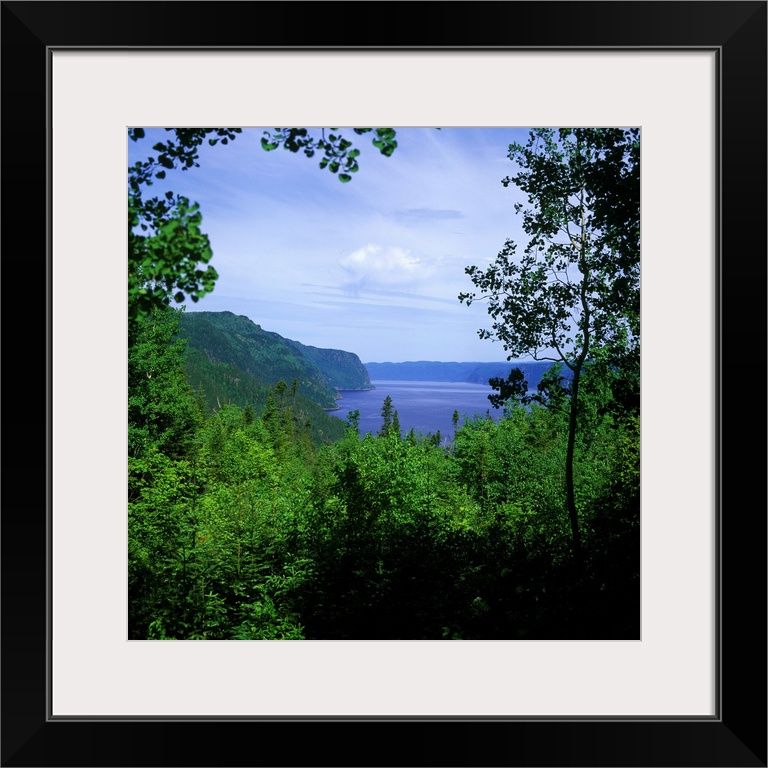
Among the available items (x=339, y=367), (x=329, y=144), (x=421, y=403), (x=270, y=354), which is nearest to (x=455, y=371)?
(x=421, y=403)

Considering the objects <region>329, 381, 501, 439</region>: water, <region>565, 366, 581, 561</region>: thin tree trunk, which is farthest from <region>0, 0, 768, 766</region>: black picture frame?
<region>329, 381, 501, 439</region>: water

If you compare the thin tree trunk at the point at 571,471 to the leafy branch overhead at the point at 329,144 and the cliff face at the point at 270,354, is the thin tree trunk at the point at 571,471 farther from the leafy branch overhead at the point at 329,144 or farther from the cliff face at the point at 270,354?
the leafy branch overhead at the point at 329,144

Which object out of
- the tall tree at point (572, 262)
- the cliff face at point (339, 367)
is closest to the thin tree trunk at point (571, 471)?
the tall tree at point (572, 262)

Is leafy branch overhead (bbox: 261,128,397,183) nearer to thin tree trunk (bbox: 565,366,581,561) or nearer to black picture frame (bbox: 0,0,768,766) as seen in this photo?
black picture frame (bbox: 0,0,768,766)

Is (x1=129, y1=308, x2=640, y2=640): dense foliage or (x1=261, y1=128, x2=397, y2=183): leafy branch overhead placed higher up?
(x1=261, y1=128, x2=397, y2=183): leafy branch overhead

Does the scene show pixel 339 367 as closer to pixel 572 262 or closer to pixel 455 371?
pixel 455 371
